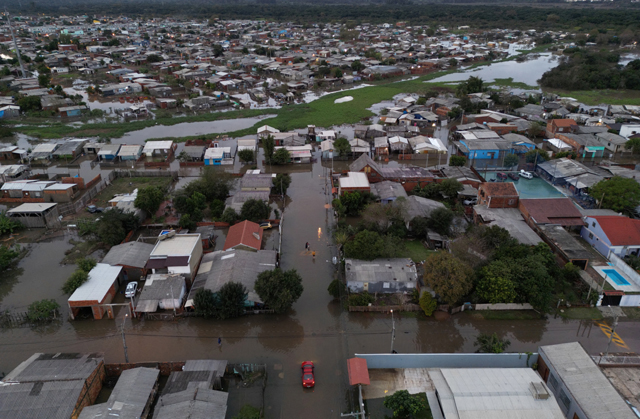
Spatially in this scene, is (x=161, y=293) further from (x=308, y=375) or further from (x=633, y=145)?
(x=633, y=145)

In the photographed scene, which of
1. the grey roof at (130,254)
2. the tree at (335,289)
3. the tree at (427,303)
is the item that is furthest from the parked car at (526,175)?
the grey roof at (130,254)

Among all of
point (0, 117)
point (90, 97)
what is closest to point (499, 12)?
point (90, 97)

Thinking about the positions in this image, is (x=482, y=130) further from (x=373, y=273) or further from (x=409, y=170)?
(x=373, y=273)

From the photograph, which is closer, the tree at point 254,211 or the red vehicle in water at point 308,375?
the red vehicle in water at point 308,375

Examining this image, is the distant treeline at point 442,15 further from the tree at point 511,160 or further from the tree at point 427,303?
the tree at point 427,303

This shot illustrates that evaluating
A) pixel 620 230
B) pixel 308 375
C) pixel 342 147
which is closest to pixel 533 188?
pixel 620 230

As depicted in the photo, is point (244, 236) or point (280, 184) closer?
point (244, 236)
